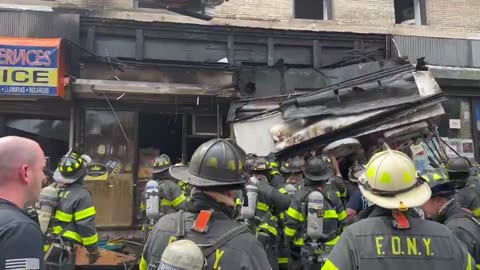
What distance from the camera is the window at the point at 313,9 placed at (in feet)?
39.0

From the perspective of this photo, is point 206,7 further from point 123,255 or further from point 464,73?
point 464,73

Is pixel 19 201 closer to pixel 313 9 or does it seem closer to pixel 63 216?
pixel 63 216

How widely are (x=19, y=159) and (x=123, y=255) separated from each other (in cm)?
583

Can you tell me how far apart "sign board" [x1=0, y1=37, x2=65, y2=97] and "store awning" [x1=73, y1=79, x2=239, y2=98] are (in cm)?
46

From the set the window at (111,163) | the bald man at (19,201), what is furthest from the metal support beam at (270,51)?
the bald man at (19,201)

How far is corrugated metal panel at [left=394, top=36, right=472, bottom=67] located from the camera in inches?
422

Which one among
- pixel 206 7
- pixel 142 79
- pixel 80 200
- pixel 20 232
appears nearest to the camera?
pixel 20 232

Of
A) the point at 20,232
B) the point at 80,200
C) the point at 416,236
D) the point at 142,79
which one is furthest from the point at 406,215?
the point at 142,79

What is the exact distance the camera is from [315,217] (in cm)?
615

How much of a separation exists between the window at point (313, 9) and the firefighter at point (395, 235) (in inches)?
384

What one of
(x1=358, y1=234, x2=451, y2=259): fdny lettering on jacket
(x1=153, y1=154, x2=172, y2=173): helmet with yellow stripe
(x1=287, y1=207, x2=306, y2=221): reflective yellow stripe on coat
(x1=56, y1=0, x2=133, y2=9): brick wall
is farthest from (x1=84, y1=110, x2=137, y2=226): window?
(x1=358, y1=234, x2=451, y2=259): fdny lettering on jacket

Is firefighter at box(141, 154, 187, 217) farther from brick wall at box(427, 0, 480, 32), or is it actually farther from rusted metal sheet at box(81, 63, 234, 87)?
brick wall at box(427, 0, 480, 32)

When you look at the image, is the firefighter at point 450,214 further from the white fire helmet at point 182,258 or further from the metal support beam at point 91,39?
the metal support beam at point 91,39

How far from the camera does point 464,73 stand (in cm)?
1080
